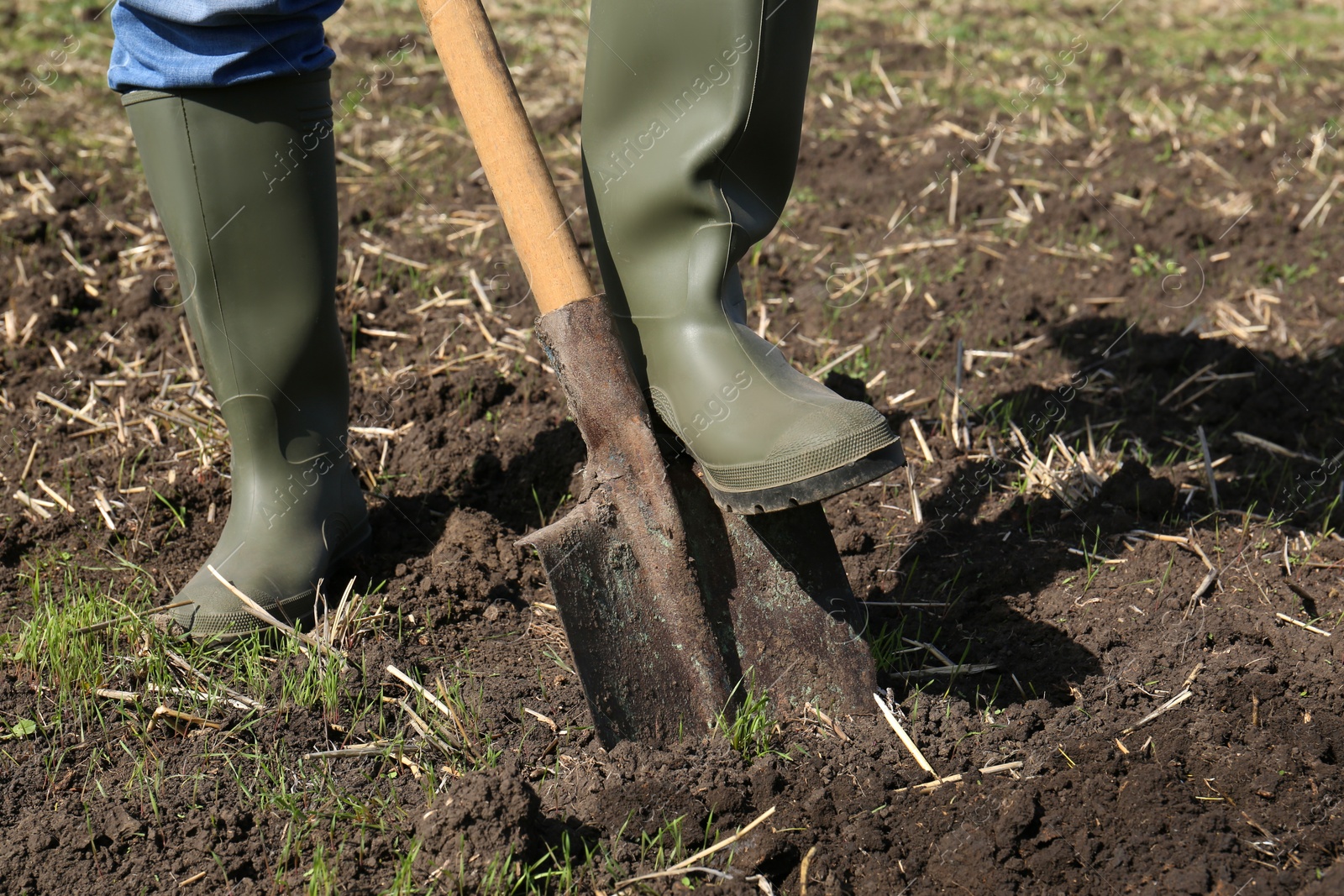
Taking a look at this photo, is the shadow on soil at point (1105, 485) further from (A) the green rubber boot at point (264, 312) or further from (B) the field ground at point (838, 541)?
(A) the green rubber boot at point (264, 312)

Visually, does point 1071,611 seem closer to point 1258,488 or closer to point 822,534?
point 822,534

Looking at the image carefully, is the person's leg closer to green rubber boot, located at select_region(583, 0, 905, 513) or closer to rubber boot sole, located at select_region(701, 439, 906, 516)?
green rubber boot, located at select_region(583, 0, 905, 513)

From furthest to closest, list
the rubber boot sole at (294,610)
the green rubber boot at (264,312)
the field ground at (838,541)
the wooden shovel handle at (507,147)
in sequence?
the rubber boot sole at (294,610) → the green rubber boot at (264,312) → the wooden shovel handle at (507,147) → the field ground at (838,541)

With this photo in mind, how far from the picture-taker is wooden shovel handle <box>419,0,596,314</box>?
188 centimetres

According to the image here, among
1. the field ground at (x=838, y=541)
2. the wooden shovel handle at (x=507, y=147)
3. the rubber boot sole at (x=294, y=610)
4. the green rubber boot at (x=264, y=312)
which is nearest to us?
the field ground at (x=838, y=541)

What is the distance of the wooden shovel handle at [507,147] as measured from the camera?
74.2 inches

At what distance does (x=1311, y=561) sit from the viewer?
2.37 meters

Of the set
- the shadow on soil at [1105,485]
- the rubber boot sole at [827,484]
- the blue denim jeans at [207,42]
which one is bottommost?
the shadow on soil at [1105,485]

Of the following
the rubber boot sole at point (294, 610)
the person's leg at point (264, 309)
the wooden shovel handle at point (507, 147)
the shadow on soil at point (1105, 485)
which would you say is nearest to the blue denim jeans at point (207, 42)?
the person's leg at point (264, 309)

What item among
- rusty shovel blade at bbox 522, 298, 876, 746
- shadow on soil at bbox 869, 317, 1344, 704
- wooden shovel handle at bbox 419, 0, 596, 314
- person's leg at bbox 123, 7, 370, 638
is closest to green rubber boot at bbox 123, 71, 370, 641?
person's leg at bbox 123, 7, 370, 638

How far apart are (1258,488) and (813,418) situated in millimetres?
1479

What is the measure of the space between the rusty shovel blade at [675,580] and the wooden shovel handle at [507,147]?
77mm

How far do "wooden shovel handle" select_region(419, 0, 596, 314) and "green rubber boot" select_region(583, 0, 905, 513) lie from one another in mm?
116

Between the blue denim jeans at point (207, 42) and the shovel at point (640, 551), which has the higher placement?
the blue denim jeans at point (207, 42)
